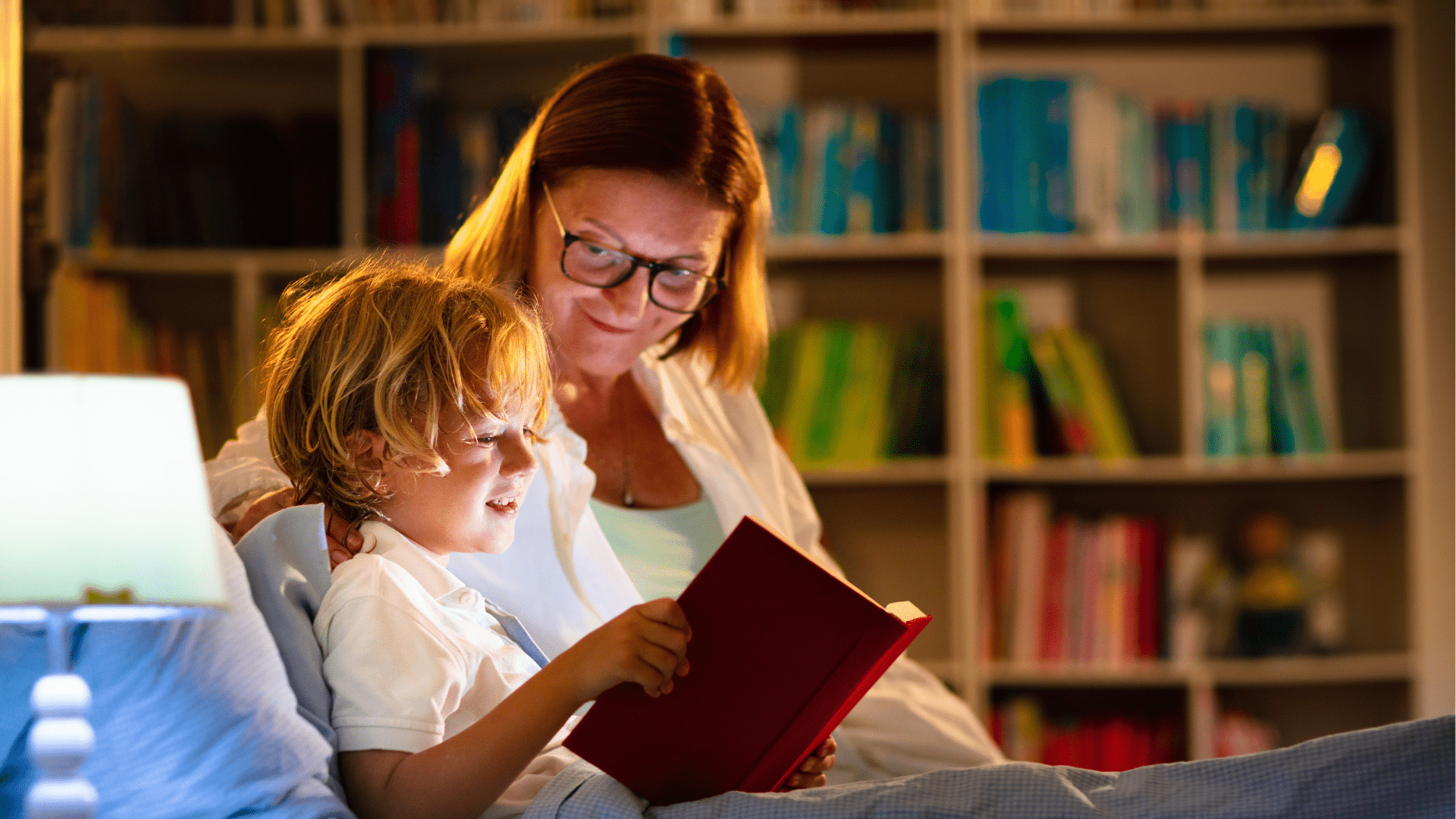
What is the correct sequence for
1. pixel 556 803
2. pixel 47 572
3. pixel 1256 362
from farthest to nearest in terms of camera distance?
pixel 1256 362 → pixel 556 803 → pixel 47 572

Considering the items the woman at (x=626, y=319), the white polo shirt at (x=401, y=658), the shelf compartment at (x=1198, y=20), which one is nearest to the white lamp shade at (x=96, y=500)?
the white polo shirt at (x=401, y=658)

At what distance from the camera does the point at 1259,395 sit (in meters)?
2.47

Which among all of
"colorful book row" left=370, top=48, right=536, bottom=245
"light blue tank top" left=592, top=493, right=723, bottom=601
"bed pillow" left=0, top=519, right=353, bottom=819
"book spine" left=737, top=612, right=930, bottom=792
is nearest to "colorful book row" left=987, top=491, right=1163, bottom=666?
"light blue tank top" left=592, top=493, right=723, bottom=601

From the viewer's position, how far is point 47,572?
2.07 feet

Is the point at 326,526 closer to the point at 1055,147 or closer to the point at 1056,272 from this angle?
the point at 1055,147

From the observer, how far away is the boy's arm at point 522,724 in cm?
80

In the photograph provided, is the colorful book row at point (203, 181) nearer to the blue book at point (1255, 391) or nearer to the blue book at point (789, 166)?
the blue book at point (789, 166)

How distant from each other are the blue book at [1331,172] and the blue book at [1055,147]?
482 mm

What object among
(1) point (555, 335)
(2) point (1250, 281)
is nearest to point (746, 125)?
(1) point (555, 335)

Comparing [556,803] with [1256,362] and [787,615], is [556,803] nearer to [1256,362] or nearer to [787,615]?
[787,615]

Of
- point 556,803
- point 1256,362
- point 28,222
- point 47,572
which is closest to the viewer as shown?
point 47,572

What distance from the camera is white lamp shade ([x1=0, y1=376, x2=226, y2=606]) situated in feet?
2.08

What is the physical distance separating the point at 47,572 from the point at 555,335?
76cm

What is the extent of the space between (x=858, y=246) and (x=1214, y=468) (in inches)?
33.6
